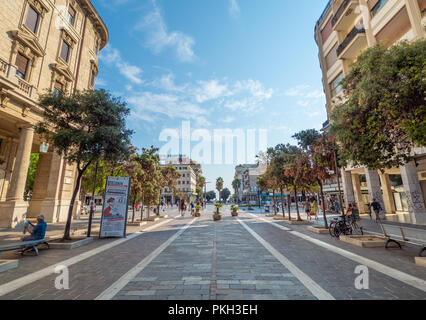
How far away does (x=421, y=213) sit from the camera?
554 inches

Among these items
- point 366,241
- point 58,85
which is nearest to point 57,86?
point 58,85

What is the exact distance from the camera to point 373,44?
16406 mm

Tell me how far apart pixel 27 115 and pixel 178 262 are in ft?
48.2

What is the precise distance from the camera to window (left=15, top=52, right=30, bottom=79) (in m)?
13.5

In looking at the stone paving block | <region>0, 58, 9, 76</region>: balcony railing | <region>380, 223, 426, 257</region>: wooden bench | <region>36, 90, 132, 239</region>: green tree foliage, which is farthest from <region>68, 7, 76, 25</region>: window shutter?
<region>380, 223, 426, 257</region>: wooden bench

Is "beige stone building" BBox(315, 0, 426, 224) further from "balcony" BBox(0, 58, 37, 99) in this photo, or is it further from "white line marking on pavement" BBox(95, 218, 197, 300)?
"balcony" BBox(0, 58, 37, 99)

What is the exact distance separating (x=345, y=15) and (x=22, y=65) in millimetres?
27478

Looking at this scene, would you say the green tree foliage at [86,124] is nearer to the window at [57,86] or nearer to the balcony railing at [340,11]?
the window at [57,86]

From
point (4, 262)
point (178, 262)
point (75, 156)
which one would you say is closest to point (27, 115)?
point (75, 156)

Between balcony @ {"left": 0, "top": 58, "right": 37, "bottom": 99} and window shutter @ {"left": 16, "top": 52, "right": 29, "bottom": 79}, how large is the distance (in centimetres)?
137

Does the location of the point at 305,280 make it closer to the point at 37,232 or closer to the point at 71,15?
the point at 37,232
